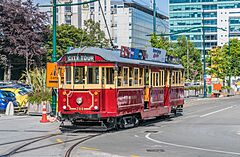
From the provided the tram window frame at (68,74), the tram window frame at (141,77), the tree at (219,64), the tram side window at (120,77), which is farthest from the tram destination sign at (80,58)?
the tree at (219,64)

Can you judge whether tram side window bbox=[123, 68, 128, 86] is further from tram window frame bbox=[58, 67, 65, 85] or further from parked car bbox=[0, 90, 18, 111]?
parked car bbox=[0, 90, 18, 111]

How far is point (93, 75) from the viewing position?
19.4 meters

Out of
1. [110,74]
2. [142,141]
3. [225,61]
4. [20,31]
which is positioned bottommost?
[142,141]

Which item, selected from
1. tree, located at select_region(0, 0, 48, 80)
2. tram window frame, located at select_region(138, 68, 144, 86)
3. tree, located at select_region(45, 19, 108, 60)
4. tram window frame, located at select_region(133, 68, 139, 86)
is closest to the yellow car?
tram window frame, located at select_region(138, 68, 144, 86)

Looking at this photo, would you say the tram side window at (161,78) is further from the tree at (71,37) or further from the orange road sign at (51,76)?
the tree at (71,37)

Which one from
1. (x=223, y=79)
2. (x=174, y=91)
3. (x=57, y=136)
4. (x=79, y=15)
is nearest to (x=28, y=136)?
(x=57, y=136)

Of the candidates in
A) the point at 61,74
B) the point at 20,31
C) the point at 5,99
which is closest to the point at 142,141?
the point at 61,74

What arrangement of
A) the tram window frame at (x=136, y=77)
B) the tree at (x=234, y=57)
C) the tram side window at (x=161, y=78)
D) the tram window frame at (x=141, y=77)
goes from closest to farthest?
the tram window frame at (x=136, y=77) < the tram window frame at (x=141, y=77) < the tram side window at (x=161, y=78) < the tree at (x=234, y=57)

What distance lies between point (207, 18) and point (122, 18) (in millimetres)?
44116

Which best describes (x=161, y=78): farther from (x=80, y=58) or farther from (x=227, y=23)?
(x=227, y=23)

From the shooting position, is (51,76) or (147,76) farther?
(51,76)

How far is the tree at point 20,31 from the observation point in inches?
2471

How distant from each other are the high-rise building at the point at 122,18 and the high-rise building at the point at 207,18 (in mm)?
23713

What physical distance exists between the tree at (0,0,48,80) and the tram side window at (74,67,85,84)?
4280cm
